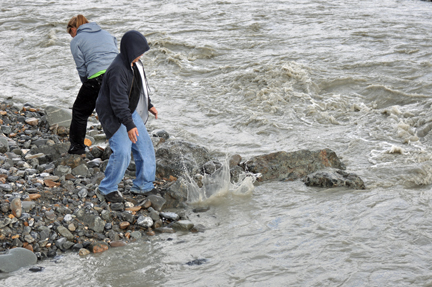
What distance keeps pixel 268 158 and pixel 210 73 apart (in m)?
6.53

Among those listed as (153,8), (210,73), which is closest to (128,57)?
(210,73)

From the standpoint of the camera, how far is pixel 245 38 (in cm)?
1575

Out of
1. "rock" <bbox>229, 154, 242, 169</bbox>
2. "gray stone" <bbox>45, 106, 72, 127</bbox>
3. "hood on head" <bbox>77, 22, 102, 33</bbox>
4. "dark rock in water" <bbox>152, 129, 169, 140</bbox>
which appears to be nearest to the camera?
"hood on head" <bbox>77, 22, 102, 33</bbox>

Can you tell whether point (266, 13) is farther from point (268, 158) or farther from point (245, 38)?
point (268, 158)

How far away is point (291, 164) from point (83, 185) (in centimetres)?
303

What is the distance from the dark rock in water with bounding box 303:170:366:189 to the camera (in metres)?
6.16

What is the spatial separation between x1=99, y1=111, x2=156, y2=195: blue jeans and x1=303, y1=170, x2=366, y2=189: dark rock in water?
88.6 inches

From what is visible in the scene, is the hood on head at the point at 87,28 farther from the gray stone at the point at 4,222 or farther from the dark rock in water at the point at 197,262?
the dark rock in water at the point at 197,262

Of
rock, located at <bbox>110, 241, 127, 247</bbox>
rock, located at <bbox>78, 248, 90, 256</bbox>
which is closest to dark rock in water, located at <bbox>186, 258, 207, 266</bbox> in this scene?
rock, located at <bbox>110, 241, 127, 247</bbox>

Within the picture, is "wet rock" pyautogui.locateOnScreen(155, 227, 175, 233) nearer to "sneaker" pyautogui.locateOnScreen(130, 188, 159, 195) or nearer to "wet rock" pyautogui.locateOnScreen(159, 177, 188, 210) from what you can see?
"wet rock" pyautogui.locateOnScreen(159, 177, 188, 210)

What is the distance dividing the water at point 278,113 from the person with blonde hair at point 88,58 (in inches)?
91.6

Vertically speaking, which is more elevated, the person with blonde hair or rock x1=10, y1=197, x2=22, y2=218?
the person with blonde hair

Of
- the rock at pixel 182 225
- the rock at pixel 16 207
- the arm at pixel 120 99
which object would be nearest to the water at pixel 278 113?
the rock at pixel 182 225

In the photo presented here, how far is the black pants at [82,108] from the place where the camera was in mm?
6220
